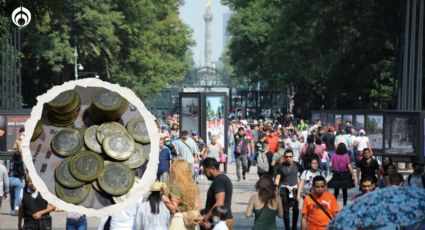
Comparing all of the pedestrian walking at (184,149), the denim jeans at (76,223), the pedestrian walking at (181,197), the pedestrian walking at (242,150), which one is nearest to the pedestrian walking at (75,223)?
the denim jeans at (76,223)

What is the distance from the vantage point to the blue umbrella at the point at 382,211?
8961 millimetres

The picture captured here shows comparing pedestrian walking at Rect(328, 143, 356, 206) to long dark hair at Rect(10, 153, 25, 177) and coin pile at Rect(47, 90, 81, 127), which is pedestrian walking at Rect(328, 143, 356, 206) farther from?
coin pile at Rect(47, 90, 81, 127)

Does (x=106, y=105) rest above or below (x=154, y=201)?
→ above

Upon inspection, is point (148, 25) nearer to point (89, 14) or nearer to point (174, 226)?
point (89, 14)

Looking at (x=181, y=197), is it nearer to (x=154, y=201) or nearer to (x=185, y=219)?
(x=185, y=219)

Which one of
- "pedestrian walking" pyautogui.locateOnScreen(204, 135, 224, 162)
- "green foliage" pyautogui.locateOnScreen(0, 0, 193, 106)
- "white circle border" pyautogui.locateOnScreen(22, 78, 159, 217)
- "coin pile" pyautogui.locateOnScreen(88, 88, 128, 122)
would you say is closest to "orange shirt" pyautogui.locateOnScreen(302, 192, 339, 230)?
"white circle border" pyautogui.locateOnScreen(22, 78, 159, 217)

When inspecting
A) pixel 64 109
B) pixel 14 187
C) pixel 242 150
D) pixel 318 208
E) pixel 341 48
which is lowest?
pixel 14 187

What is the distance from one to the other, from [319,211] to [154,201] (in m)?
2.63

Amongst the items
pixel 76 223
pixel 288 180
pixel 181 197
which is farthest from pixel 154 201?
pixel 288 180

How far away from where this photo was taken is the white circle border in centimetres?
983

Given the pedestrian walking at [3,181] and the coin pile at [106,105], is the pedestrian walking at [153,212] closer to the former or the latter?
the coin pile at [106,105]

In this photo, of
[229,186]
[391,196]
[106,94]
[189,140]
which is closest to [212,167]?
[229,186]

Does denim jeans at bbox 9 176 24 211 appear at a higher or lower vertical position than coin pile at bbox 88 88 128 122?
lower

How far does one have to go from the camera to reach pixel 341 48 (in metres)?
65.0
